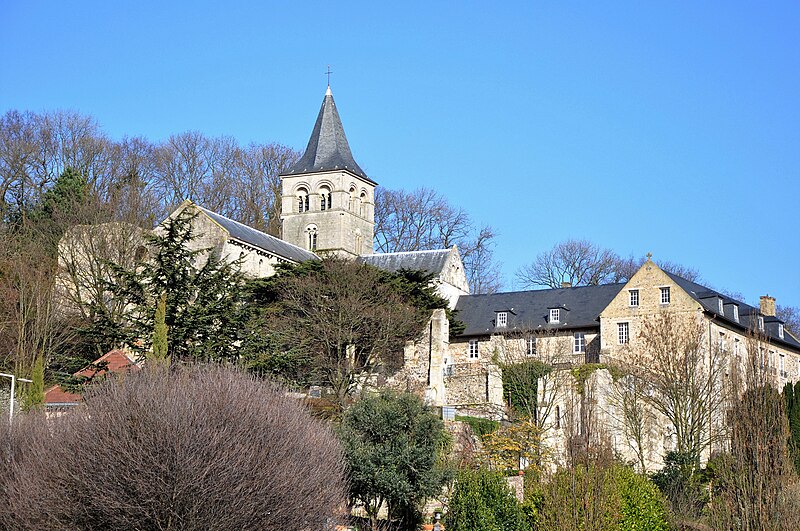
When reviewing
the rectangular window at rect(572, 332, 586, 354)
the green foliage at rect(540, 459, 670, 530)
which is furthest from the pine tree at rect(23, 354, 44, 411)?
the rectangular window at rect(572, 332, 586, 354)

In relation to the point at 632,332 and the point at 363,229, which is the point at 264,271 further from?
the point at 632,332

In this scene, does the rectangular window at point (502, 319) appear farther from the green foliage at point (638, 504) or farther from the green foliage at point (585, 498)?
the green foliage at point (585, 498)

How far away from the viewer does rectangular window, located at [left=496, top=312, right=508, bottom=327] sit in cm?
4672

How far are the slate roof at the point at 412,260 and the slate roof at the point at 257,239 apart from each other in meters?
3.23

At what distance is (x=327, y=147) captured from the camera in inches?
2324

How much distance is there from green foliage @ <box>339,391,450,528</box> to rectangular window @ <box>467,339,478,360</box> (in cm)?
2121

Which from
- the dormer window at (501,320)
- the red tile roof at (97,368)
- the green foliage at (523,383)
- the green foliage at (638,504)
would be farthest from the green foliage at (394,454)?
the dormer window at (501,320)

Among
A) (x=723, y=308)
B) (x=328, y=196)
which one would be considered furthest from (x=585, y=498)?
(x=328, y=196)

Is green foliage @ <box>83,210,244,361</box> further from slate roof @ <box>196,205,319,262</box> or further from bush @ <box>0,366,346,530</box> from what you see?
slate roof @ <box>196,205,319,262</box>

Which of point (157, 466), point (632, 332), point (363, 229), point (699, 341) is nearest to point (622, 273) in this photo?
point (363, 229)

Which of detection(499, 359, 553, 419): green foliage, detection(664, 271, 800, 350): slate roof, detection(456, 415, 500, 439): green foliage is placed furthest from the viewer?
detection(664, 271, 800, 350): slate roof

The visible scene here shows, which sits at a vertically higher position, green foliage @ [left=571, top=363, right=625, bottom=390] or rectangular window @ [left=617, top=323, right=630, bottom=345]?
rectangular window @ [left=617, top=323, right=630, bottom=345]

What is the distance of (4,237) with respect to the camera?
1641 inches

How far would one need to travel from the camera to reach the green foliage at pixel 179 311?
27.3 meters
